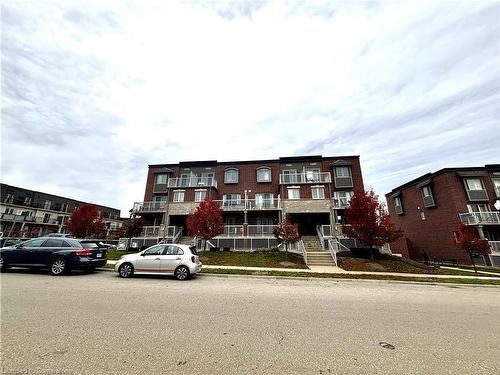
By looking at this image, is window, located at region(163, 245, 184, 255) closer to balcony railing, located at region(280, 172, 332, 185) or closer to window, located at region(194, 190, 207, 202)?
window, located at region(194, 190, 207, 202)

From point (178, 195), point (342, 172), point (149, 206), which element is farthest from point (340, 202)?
point (149, 206)

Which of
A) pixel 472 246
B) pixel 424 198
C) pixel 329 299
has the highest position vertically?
pixel 424 198

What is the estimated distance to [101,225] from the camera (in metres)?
30.1

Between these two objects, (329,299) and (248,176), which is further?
(248,176)

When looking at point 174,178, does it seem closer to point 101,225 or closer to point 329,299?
point 101,225

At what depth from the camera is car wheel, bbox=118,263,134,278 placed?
1038 centimetres

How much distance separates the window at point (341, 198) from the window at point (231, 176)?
40.1ft

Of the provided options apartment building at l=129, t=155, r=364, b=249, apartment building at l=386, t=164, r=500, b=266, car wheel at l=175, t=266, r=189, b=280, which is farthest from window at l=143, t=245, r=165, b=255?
apartment building at l=386, t=164, r=500, b=266

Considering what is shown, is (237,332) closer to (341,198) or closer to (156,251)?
(156,251)

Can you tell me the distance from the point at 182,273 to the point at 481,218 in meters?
29.5

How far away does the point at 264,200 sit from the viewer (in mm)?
26109

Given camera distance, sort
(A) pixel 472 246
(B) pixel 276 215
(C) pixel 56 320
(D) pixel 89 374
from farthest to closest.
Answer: (B) pixel 276 215
(A) pixel 472 246
(C) pixel 56 320
(D) pixel 89 374

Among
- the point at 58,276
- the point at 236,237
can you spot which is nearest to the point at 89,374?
the point at 58,276

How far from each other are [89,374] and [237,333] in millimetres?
2331
